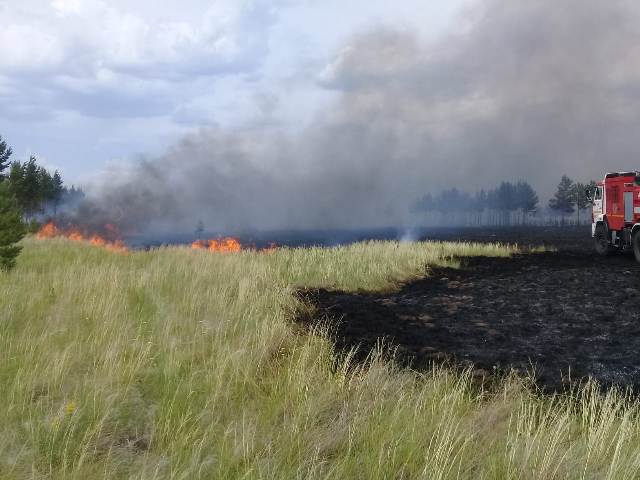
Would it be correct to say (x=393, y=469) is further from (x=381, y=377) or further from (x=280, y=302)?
(x=280, y=302)

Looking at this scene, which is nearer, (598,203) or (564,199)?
(598,203)

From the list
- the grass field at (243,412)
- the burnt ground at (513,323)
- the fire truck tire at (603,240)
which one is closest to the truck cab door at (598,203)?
the fire truck tire at (603,240)

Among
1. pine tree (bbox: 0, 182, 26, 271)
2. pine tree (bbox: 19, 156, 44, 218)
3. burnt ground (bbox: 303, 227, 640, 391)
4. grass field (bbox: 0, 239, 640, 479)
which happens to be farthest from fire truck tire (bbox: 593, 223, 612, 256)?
pine tree (bbox: 19, 156, 44, 218)

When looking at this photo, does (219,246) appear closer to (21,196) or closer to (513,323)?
(513,323)

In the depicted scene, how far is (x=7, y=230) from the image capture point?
531 inches

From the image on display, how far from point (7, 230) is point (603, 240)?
19826 millimetres

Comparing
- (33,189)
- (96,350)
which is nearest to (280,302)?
(96,350)

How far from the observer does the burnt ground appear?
6.95 metres

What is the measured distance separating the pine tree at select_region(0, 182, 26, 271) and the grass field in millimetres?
5425

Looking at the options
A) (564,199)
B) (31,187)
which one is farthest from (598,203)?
(564,199)

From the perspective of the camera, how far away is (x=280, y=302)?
9859mm

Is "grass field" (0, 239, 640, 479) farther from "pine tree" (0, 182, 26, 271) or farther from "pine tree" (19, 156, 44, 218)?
"pine tree" (19, 156, 44, 218)

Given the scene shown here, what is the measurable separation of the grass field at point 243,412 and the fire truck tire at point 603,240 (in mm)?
16155

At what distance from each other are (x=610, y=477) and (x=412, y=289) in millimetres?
10903
